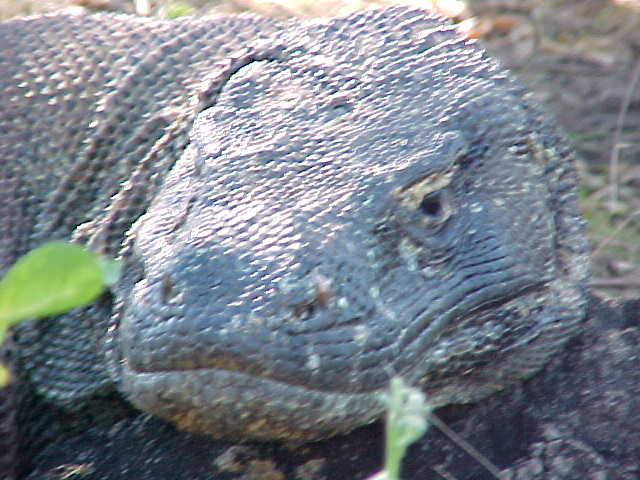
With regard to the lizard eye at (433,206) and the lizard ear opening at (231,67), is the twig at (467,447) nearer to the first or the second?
the lizard eye at (433,206)

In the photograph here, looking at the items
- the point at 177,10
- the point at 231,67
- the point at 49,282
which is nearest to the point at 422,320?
the point at 231,67

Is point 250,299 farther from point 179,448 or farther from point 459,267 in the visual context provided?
point 179,448

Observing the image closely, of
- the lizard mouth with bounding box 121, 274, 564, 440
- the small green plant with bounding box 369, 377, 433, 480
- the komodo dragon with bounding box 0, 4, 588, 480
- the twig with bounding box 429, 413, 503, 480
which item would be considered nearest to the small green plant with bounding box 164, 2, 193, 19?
the komodo dragon with bounding box 0, 4, 588, 480

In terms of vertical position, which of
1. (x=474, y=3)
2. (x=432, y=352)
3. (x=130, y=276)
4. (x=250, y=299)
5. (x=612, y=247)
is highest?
(x=250, y=299)

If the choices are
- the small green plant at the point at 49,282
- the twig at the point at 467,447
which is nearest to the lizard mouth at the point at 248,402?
the twig at the point at 467,447

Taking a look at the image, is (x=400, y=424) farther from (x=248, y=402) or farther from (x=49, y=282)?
(x=248, y=402)

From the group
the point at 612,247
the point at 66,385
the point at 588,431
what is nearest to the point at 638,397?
the point at 588,431

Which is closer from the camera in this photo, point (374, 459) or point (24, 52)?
point (374, 459)

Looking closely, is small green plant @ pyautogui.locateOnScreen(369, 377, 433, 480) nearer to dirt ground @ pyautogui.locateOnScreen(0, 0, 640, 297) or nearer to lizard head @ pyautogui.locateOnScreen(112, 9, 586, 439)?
lizard head @ pyautogui.locateOnScreen(112, 9, 586, 439)
